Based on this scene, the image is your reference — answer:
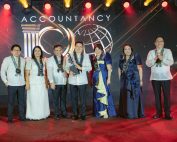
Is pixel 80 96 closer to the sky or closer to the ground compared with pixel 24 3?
closer to the ground

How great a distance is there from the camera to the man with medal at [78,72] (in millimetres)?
6398

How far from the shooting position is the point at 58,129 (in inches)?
219

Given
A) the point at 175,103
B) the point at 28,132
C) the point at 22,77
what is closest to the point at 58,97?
the point at 22,77

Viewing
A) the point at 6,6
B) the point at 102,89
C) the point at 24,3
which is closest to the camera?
the point at 102,89

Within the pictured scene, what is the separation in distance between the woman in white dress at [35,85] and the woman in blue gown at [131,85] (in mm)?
1595

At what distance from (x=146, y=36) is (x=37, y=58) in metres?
4.57

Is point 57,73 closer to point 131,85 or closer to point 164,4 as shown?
point 131,85

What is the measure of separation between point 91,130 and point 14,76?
1939mm

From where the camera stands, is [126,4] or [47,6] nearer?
[47,6]

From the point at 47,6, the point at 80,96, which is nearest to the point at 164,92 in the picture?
the point at 80,96

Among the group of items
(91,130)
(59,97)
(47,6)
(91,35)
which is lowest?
(91,130)

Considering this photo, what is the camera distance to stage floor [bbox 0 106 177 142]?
15.9ft

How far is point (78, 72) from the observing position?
6.42m

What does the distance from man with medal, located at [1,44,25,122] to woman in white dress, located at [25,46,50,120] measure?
121 millimetres
